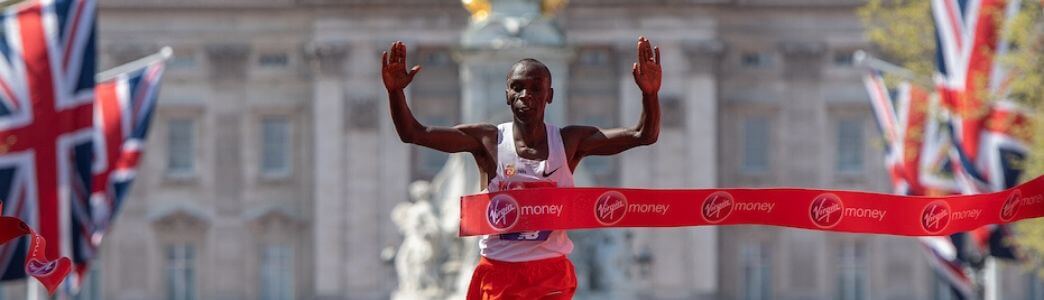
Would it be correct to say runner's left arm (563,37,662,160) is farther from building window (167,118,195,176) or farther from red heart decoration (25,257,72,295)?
building window (167,118,195,176)

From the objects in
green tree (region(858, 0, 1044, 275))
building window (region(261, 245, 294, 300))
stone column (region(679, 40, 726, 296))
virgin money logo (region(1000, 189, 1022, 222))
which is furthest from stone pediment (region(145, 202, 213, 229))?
virgin money logo (region(1000, 189, 1022, 222))

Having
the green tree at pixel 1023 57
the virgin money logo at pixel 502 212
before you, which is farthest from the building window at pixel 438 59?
the virgin money logo at pixel 502 212

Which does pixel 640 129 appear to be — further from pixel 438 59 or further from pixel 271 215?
pixel 271 215

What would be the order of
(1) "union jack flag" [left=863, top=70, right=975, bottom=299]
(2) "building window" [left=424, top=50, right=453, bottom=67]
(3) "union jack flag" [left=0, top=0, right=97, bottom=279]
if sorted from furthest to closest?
(2) "building window" [left=424, top=50, right=453, bottom=67]
(1) "union jack flag" [left=863, top=70, right=975, bottom=299]
(3) "union jack flag" [left=0, top=0, right=97, bottom=279]

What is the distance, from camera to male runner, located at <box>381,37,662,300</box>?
57.2 ft

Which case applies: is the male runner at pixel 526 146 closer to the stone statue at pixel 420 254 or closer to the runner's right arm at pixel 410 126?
the runner's right arm at pixel 410 126

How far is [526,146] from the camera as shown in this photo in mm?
17812

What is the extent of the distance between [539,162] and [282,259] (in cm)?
9256

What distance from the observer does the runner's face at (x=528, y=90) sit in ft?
57.3

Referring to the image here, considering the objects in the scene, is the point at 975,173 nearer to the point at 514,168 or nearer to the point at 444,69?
the point at 514,168

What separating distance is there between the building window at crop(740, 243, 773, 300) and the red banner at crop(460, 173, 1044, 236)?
91042 mm

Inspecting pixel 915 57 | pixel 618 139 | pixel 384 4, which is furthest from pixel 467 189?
pixel 384 4

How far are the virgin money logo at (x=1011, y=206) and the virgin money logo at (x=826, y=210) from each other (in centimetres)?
87

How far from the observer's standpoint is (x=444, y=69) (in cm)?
10756
